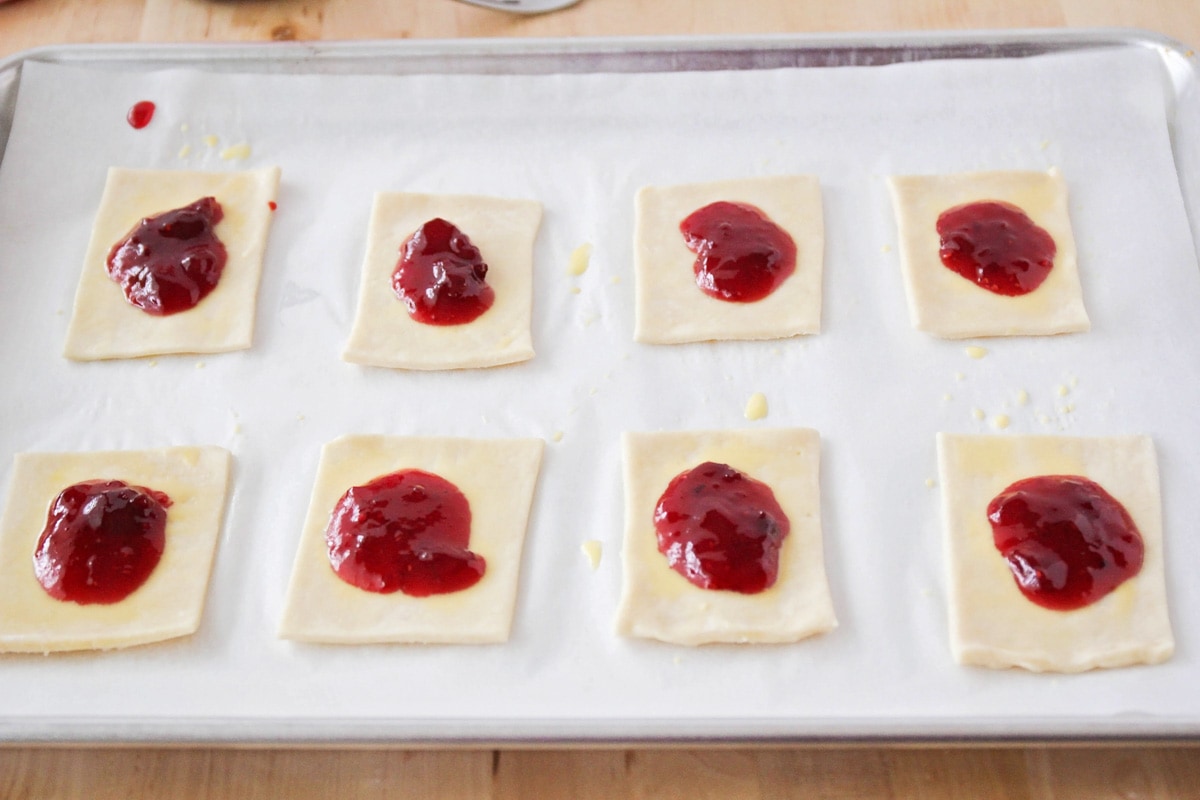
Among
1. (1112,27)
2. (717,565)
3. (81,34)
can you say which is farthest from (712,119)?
(81,34)

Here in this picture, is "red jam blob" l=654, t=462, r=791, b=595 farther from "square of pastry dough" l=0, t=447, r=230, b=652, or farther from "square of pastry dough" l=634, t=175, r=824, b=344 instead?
"square of pastry dough" l=0, t=447, r=230, b=652

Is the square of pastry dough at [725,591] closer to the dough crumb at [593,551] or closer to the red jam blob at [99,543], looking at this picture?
the dough crumb at [593,551]

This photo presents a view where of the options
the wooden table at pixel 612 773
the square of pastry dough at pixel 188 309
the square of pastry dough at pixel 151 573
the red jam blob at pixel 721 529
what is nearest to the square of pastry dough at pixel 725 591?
the red jam blob at pixel 721 529

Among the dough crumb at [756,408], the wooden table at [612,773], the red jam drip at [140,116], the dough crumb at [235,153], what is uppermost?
the red jam drip at [140,116]

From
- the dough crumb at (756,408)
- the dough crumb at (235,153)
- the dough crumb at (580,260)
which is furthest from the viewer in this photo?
the dough crumb at (235,153)

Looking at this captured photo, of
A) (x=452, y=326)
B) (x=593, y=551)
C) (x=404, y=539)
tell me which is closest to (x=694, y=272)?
(x=452, y=326)

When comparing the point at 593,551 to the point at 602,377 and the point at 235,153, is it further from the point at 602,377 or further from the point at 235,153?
the point at 235,153

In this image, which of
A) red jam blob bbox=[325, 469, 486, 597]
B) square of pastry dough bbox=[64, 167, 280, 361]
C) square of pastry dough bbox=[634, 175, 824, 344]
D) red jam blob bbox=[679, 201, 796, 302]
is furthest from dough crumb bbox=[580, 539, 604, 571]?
square of pastry dough bbox=[64, 167, 280, 361]
